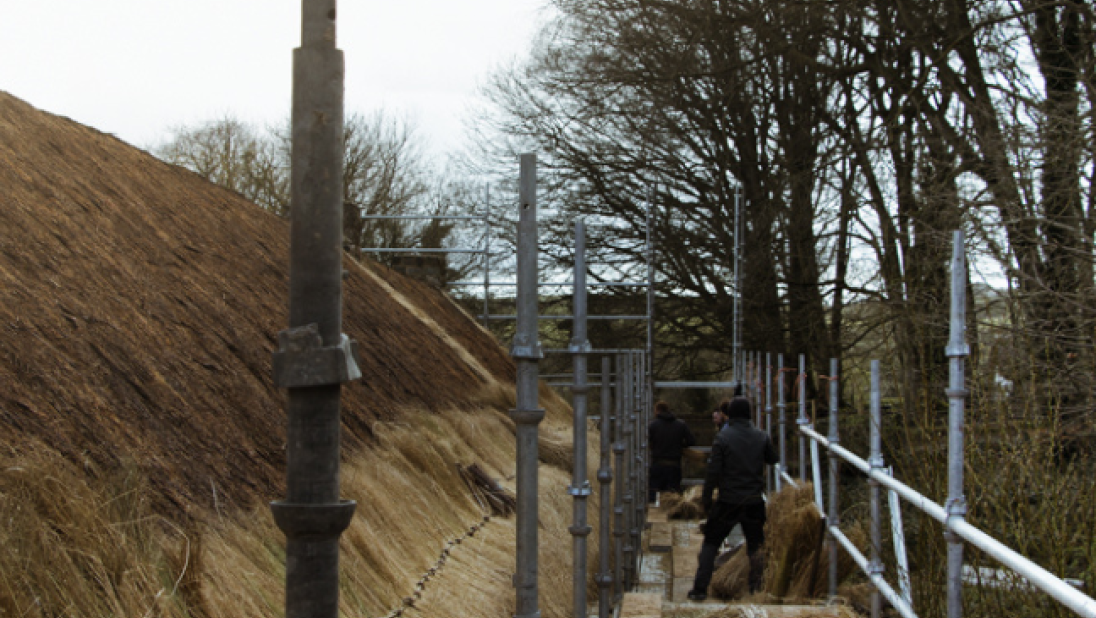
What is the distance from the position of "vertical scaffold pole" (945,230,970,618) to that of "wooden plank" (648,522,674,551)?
9159mm

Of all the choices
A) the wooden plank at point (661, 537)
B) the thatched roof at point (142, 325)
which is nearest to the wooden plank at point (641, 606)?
the thatched roof at point (142, 325)

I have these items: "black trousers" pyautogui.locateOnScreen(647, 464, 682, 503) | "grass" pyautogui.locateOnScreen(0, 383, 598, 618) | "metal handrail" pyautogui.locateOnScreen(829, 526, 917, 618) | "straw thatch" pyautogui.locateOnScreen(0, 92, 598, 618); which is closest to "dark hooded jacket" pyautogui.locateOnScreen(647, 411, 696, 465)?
"black trousers" pyautogui.locateOnScreen(647, 464, 682, 503)

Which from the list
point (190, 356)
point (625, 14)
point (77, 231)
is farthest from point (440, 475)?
point (625, 14)

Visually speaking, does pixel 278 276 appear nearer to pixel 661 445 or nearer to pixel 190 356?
pixel 190 356

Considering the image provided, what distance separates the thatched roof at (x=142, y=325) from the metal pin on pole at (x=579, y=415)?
1.31m

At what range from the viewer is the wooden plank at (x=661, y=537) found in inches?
539

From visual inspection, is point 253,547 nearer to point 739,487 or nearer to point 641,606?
point 641,606

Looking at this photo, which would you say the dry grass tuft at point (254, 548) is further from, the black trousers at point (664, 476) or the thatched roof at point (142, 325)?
the black trousers at point (664, 476)

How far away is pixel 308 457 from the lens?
205 cm

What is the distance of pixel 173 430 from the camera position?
17.3ft

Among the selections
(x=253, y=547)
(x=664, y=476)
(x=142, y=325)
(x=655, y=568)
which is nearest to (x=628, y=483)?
(x=655, y=568)

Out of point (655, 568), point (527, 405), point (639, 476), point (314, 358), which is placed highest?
point (314, 358)

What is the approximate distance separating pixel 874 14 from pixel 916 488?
1147cm

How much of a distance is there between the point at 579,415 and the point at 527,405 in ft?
6.40
